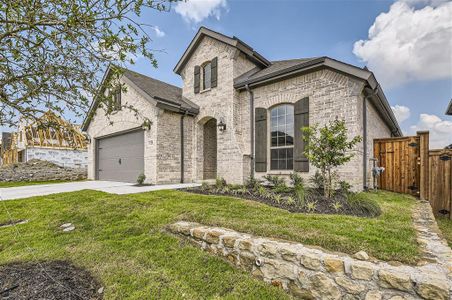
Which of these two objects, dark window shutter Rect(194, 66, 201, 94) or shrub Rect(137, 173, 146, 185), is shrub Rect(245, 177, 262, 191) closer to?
shrub Rect(137, 173, 146, 185)

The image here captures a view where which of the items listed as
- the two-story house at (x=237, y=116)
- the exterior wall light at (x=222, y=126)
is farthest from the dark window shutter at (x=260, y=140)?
the exterior wall light at (x=222, y=126)

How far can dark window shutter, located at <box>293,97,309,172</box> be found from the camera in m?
7.10

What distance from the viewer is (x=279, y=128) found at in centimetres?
794

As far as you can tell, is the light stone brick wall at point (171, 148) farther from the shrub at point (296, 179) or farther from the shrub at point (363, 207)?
the shrub at point (363, 207)

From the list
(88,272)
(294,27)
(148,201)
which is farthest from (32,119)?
(294,27)

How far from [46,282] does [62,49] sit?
8.98 feet

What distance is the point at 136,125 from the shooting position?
32.6 feet

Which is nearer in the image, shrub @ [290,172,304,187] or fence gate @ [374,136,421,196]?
fence gate @ [374,136,421,196]

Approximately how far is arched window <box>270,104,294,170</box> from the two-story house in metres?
0.04

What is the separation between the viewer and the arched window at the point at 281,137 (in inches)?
300

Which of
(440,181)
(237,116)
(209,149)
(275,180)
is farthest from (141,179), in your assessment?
(440,181)

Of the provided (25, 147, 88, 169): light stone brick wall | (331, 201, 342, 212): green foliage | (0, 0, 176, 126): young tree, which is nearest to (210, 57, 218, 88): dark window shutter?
(331, 201, 342, 212): green foliage

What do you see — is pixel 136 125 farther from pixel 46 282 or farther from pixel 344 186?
pixel 344 186

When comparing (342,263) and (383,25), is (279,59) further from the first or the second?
(342,263)
